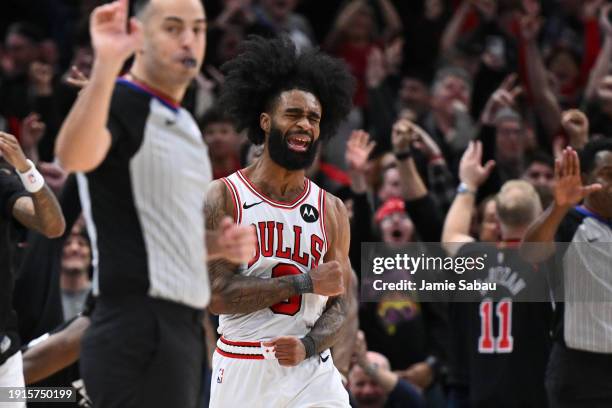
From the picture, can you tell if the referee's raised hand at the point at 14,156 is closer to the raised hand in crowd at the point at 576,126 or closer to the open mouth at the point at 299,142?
the open mouth at the point at 299,142

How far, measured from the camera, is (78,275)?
8.61m

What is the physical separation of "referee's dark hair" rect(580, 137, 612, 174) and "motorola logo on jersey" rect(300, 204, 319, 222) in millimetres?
1952

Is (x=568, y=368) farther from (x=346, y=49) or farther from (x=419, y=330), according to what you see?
(x=346, y=49)

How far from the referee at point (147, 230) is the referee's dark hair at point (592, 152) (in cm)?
356

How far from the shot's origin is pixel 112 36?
4188 mm

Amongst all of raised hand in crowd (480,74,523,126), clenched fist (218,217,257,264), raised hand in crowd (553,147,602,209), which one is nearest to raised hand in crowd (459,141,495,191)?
raised hand in crowd (480,74,523,126)

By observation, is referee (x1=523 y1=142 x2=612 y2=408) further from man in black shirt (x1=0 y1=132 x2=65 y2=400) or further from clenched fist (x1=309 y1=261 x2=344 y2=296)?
man in black shirt (x1=0 y1=132 x2=65 y2=400)

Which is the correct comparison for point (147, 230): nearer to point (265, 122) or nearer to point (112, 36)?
point (112, 36)

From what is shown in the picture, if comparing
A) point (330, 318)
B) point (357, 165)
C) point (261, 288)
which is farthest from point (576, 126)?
point (261, 288)

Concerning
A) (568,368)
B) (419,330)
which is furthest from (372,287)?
(568,368)

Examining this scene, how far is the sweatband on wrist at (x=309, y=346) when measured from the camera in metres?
6.11

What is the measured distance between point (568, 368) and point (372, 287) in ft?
6.96

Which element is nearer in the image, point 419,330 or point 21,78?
point 419,330

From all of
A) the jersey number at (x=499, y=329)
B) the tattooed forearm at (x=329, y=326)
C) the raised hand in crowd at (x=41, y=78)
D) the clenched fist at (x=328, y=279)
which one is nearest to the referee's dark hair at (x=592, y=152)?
the jersey number at (x=499, y=329)
